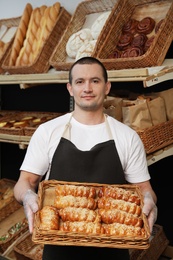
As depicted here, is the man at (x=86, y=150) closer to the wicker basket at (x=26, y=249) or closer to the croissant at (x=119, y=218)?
the croissant at (x=119, y=218)

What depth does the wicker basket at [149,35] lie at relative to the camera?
2.07m

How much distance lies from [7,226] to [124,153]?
1.72 metres

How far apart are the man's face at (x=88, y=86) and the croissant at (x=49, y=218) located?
0.57 metres

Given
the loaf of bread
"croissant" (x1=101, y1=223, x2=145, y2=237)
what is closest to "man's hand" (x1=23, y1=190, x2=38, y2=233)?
"croissant" (x1=101, y1=223, x2=145, y2=237)

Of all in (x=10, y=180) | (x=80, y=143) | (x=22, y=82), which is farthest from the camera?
(x=10, y=180)

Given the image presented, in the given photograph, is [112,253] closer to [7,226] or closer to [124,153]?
[124,153]

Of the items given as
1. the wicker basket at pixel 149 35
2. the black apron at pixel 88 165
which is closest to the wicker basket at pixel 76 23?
the wicker basket at pixel 149 35

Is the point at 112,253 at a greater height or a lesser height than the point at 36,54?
lesser

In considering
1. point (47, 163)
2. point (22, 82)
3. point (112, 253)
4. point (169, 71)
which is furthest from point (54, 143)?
point (22, 82)

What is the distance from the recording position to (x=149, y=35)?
2.34 meters

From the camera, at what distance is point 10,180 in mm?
3596

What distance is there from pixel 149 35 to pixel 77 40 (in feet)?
1.91

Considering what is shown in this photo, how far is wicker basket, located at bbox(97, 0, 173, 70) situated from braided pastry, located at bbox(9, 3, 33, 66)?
3.23ft

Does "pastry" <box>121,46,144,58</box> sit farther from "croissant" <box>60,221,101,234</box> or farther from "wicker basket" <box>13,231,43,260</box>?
"wicker basket" <box>13,231,43,260</box>
